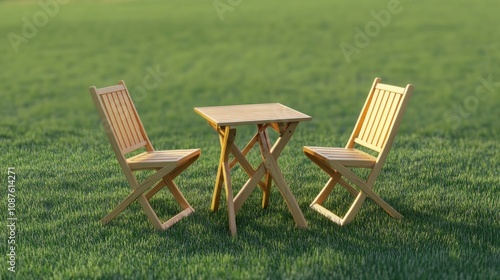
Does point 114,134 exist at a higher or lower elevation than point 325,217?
higher

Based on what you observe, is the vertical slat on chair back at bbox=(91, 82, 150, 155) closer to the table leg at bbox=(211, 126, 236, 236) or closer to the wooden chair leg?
the table leg at bbox=(211, 126, 236, 236)

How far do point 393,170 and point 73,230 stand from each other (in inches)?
154

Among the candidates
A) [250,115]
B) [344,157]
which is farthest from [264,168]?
[344,157]

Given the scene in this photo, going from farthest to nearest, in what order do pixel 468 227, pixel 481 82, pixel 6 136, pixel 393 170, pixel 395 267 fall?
pixel 481 82 → pixel 6 136 → pixel 393 170 → pixel 468 227 → pixel 395 267

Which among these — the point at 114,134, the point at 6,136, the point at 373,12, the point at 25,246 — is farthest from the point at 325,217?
the point at 373,12

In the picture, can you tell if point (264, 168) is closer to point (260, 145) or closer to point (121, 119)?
point (260, 145)

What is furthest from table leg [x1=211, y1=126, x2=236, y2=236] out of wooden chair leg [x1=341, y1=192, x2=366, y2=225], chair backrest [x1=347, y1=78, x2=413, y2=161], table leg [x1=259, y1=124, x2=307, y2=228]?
chair backrest [x1=347, y1=78, x2=413, y2=161]

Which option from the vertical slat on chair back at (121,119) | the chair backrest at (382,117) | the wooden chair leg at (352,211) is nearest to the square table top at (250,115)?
the vertical slat on chair back at (121,119)

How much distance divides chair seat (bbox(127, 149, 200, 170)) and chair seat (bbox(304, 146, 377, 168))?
1.10m

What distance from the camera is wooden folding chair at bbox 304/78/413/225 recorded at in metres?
6.40

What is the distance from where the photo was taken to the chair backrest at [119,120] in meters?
6.14

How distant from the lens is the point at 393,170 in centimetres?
860

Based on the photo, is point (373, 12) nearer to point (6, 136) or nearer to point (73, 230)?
point (6, 136)

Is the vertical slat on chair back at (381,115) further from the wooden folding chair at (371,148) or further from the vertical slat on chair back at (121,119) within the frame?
the vertical slat on chair back at (121,119)
